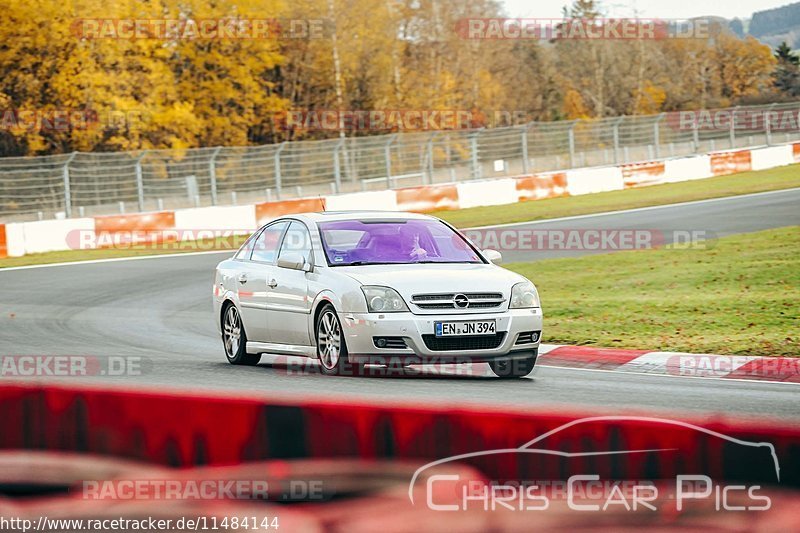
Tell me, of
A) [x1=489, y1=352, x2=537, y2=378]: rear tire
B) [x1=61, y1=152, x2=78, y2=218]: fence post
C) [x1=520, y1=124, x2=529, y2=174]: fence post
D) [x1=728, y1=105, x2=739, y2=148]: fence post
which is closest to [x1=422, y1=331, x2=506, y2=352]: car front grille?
[x1=489, y1=352, x2=537, y2=378]: rear tire

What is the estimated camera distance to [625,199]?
111 ft

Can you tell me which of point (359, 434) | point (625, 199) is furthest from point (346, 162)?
point (359, 434)

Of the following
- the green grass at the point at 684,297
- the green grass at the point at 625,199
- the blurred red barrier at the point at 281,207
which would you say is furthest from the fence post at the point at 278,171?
the green grass at the point at 684,297

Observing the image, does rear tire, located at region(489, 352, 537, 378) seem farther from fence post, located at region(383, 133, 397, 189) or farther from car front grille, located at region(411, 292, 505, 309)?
fence post, located at region(383, 133, 397, 189)

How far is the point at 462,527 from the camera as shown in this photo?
4.12 meters

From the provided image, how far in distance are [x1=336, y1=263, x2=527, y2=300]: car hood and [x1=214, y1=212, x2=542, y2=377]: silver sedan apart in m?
0.01

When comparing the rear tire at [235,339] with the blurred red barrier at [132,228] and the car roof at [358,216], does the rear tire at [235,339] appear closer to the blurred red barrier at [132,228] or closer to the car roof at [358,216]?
the car roof at [358,216]

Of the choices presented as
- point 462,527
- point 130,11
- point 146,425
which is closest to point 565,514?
point 462,527

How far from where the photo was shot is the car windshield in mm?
10508

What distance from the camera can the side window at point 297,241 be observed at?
10779 millimetres

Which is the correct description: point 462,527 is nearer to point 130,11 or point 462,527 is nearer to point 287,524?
point 287,524

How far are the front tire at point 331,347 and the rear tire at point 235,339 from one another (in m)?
1.40

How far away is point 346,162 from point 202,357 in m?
22.9

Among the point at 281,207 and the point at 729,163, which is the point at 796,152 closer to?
the point at 729,163
